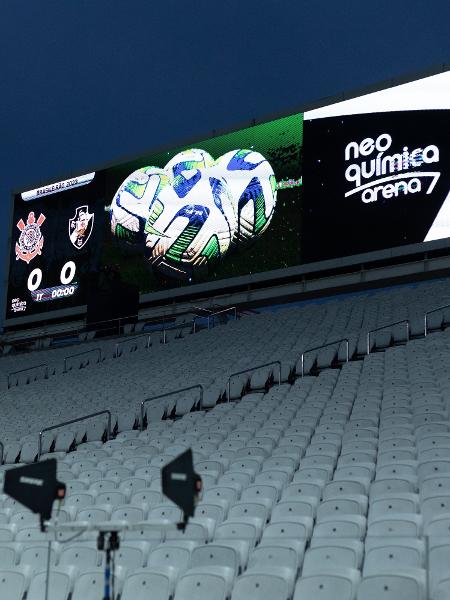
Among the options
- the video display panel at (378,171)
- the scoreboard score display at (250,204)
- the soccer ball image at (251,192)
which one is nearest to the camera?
the video display panel at (378,171)

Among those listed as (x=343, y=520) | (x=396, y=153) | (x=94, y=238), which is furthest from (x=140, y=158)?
(x=343, y=520)

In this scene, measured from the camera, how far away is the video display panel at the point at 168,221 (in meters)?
21.8

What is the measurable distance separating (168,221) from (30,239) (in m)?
5.73

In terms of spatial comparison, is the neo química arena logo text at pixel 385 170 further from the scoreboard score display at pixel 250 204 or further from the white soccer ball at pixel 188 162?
the white soccer ball at pixel 188 162

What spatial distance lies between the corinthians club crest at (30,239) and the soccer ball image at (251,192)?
6948mm

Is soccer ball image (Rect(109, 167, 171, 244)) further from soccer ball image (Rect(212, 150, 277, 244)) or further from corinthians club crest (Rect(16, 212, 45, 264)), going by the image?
corinthians club crest (Rect(16, 212, 45, 264))

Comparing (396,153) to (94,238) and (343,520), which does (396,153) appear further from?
(343,520)

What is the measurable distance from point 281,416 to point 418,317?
20.6 feet

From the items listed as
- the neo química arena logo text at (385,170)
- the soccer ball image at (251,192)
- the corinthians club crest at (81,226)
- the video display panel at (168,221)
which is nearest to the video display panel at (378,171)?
the neo química arena logo text at (385,170)

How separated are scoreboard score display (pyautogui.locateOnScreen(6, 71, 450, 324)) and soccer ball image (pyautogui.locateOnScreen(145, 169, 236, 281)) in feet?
0.11

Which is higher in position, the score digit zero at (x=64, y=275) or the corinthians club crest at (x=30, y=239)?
the corinthians club crest at (x=30, y=239)

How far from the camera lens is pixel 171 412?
43.6 ft

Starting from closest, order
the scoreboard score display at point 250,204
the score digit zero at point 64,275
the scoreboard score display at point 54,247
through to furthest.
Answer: the scoreboard score display at point 250,204
the scoreboard score display at point 54,247
the score digit zero at point 64,275

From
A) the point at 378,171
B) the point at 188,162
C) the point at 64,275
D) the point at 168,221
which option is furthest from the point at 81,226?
the point at 378,171
